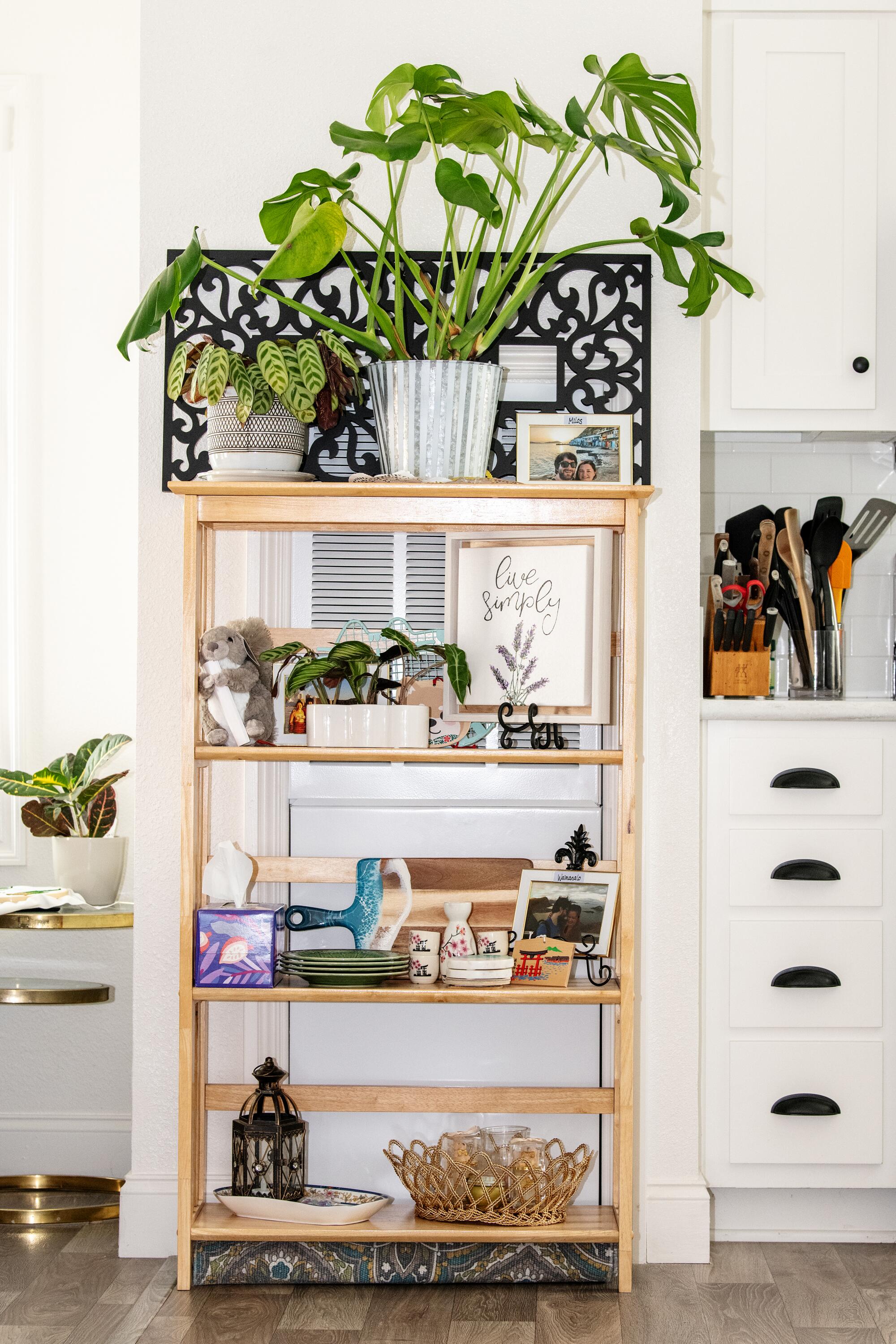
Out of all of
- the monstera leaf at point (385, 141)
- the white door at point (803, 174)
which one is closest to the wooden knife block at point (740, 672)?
the white door at point (803, 174)

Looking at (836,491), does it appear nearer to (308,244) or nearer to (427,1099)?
(308,244)

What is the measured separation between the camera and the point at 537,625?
2.23m

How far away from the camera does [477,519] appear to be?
7.30ft

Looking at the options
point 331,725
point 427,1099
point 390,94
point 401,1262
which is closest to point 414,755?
point 331,725

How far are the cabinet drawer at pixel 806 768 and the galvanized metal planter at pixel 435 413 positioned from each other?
30.0 inches

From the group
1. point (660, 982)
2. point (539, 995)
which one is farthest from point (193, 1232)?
point (660, 982)

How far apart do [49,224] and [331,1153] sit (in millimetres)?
2126

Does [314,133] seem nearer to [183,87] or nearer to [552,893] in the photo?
[183,87]

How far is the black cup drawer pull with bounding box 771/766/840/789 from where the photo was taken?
93.1 inches

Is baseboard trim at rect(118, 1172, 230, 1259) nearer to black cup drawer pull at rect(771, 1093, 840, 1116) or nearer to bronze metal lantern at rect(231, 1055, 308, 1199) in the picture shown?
bronze metal lantern at rect(231, 1055, 308, 1199)

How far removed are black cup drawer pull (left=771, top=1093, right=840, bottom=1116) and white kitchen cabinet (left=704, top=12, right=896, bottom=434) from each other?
1386mm

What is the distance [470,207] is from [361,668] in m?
0.80

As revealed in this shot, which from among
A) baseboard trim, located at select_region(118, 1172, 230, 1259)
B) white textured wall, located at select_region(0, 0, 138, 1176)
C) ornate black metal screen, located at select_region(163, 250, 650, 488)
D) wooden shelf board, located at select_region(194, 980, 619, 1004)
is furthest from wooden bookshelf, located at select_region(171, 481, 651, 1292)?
white textured wall, located at select_region(0, 0, 138, 1176)

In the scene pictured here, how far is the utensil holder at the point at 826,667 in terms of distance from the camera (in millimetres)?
2627
